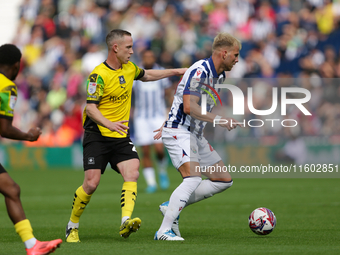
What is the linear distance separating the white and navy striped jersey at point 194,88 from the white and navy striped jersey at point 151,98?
6.82 m

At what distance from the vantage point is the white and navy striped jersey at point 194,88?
257 inches

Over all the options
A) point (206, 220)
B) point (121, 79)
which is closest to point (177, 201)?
point (121, 79)

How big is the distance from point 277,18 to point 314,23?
1361 mm

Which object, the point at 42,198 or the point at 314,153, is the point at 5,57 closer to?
the point at 42,198

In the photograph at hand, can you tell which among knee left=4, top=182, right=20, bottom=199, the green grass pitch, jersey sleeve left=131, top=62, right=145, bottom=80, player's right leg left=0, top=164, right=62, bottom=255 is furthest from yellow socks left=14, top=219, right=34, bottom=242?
jersey sleeve left=131, top=62, right=145, bottom=80

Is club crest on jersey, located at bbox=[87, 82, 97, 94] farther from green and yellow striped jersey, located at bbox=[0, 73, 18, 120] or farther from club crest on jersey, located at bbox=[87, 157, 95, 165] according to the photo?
green and yellow striped jersey, located at bbox=[0, 73, 18, 120]

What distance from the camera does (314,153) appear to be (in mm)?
17797

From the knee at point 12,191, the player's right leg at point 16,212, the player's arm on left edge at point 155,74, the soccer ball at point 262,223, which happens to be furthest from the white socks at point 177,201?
the knee at point 12,191

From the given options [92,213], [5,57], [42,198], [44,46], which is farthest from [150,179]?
[44,46]

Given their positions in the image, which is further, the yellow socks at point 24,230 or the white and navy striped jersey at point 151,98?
the white and navy striped jersey at point 151,98

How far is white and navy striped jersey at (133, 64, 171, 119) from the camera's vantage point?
45.1 feet

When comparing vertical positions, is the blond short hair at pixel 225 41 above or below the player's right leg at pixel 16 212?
above

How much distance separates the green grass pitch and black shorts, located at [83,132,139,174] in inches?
36.1

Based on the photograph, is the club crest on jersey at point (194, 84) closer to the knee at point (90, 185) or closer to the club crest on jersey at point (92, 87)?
the club crest on jersey at point (92, 87)
